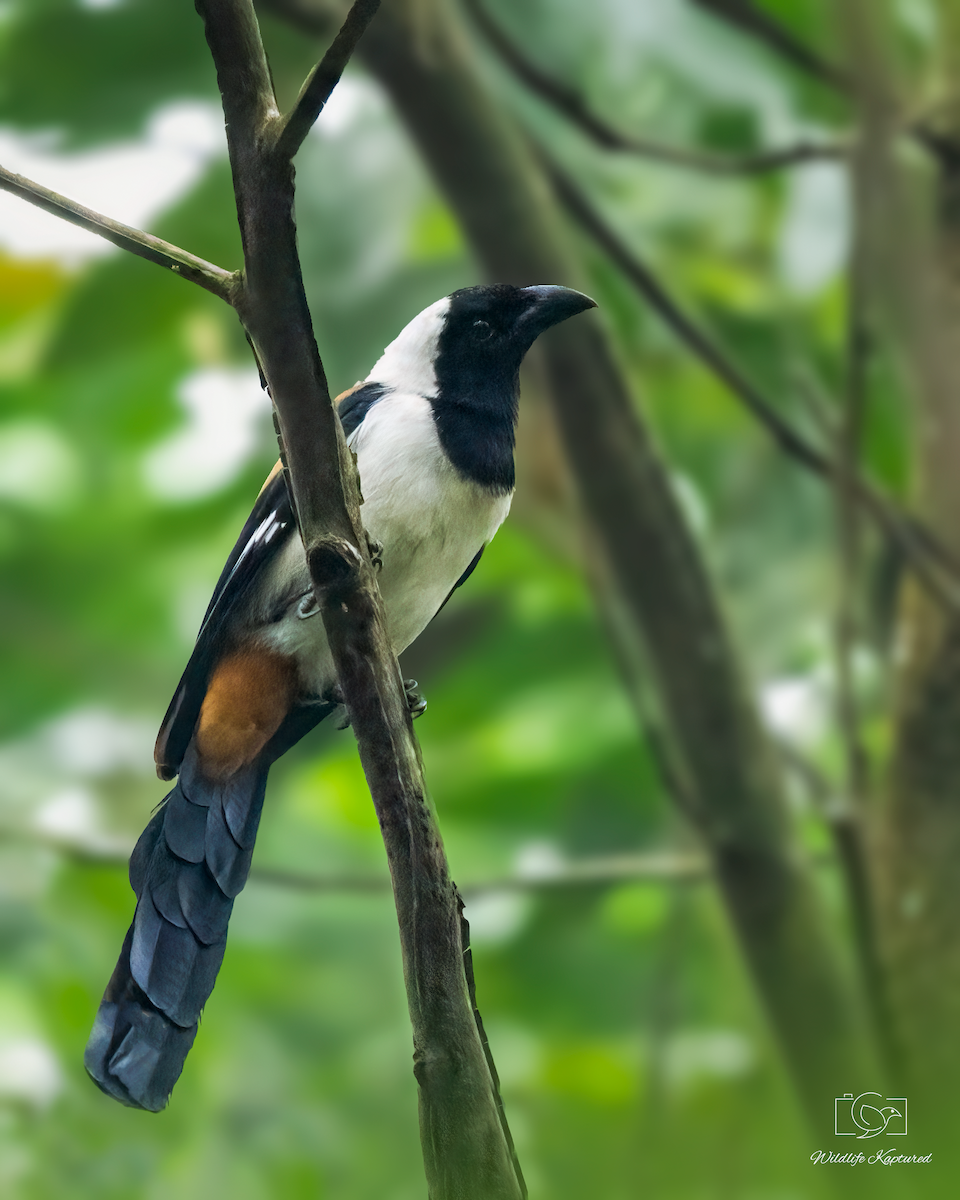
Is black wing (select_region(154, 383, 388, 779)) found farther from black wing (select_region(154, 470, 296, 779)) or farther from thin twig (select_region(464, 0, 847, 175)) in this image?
thin twig (select_region(464, 0, 847, 175))

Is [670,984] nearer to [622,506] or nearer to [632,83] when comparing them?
[622,506]

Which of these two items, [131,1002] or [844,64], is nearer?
[131,1002]

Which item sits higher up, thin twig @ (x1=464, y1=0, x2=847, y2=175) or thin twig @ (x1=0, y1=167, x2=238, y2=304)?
thin twig @ (x1=464, y1=0, x2=847, y2=175)

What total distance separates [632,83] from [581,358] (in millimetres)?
1980

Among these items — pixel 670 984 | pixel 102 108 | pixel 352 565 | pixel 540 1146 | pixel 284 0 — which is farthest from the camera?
pixel 102 108

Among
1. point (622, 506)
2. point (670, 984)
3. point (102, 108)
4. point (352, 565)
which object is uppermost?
point (102, 108)

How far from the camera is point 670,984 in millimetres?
3045

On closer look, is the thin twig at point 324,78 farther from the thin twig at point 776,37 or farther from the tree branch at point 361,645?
the thin twig at point 776,37

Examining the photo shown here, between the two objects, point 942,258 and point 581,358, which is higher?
point 942,258

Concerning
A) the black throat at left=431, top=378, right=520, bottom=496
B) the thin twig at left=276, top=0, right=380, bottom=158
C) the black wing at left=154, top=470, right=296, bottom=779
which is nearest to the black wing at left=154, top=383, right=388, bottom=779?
the black wing at left=154, top=470, right=296, bottom=779

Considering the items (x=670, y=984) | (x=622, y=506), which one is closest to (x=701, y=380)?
(x=622, y=506)

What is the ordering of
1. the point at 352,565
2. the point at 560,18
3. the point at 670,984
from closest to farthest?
the point at 352,565
the point at 670,984
the point at 560,18

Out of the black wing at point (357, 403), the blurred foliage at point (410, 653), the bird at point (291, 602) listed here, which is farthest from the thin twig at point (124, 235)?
the blurred foliage at point (410, 653)

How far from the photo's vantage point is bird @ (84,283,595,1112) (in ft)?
4.13
